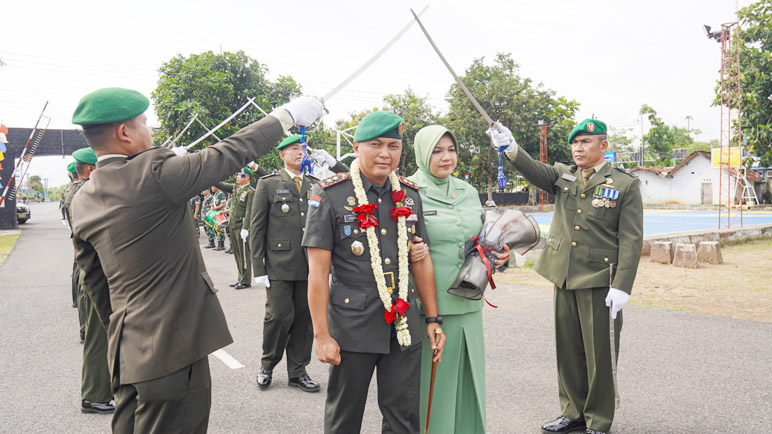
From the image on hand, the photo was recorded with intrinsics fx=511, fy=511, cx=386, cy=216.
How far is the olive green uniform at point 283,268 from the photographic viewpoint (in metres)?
4.36

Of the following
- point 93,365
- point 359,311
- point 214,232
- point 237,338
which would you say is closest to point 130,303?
point 359,311

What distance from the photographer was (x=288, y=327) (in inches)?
172

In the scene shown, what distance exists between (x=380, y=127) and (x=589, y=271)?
1898 mm

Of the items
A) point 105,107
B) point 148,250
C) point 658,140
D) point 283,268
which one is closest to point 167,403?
point 148,250

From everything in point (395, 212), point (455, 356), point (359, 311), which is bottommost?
point (455, 356)

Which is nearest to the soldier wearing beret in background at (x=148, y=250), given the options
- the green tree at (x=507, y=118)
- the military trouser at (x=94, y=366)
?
the military trouser at (x=94, y=366)

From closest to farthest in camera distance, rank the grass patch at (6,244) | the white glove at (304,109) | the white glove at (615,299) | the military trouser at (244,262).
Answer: the white glove at (304,109)
the white glove at (615,299)
the military trouser at (244,262)
the grass patch at (6,244)

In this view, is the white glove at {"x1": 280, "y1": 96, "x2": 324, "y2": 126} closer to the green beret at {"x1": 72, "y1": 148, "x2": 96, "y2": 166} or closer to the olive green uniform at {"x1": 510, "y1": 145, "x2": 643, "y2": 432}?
the olive green uniform at {"x1": 510, "y1": 145, "x2": 643, "y2": 432}

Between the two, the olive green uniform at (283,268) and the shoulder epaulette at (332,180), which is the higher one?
the shoulder epaulette at (332,180)

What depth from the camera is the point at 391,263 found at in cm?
253

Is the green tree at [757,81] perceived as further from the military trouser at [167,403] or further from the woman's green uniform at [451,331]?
the military trouser at [167,403]

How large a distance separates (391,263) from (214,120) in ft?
51.6

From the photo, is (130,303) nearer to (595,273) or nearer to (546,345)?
(595,273)

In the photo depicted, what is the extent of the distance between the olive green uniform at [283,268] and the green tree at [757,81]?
1075cm
